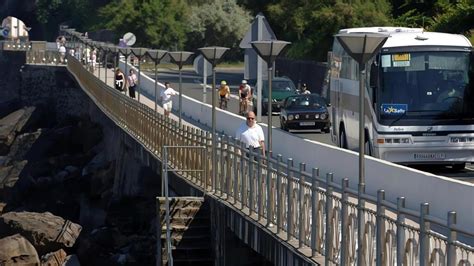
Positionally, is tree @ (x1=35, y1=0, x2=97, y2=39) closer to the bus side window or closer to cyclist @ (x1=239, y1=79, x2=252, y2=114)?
cyclist @ (x1=239, y1=79, x2=252, y2=114)

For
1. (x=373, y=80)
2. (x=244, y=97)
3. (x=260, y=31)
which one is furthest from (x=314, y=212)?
(x=244, y=97)

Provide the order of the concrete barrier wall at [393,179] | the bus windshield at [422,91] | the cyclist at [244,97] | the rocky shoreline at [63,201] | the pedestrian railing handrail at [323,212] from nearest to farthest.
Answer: the pedestrian railing handrail at [323,212] → the concrete barrier wall at [393,179] → the bus windshield at [422,91] → the rocky shoreline at [63,201] → the cyclist at [244,97]

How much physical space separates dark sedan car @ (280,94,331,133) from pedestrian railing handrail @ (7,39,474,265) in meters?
16.0

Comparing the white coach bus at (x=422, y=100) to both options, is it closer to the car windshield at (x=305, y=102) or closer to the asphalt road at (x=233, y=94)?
the asphalt road at (x=233, y=94)

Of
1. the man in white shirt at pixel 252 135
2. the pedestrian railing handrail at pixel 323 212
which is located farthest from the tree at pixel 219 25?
the man in white shirt at pixel 252 135

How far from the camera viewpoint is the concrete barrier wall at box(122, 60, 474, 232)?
2150cm

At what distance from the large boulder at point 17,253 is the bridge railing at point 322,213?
6.96 metres

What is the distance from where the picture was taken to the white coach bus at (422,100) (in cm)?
2998

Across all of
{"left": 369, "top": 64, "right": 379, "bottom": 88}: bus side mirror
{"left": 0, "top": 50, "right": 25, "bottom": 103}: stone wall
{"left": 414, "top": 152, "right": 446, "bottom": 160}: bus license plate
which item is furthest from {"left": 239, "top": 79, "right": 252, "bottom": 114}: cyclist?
{"left": 0, "top": 50, "right": 25, "bottom": 103}: stone wall

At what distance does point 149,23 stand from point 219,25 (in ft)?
18.9

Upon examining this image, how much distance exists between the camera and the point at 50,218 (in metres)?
43.9

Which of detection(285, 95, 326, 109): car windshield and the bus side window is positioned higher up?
the bus side window

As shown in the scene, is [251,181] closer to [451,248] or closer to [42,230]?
[451,248]

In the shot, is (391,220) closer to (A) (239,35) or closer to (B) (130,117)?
(B) (130,117)
